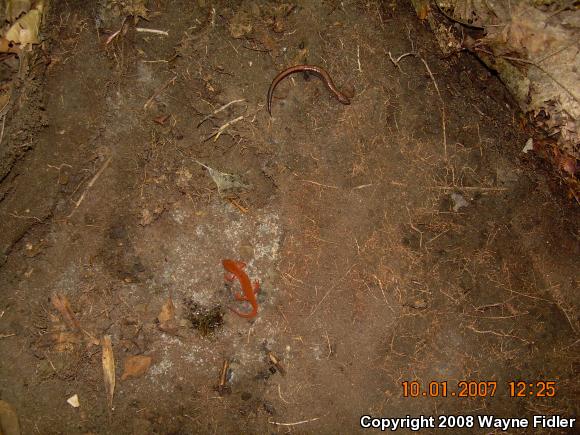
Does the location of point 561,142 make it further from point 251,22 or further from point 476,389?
point 251,22

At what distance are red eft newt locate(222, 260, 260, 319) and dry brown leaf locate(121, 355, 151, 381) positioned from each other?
86 centimetres

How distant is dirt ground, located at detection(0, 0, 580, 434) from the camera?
3.62 m

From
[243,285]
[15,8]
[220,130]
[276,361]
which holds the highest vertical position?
[15,8]

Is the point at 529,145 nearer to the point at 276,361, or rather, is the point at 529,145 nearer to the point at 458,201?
the point at 458,201

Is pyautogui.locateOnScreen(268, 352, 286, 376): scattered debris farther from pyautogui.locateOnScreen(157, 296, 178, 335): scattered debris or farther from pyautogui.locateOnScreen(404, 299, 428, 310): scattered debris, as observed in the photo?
pyautogui.locateOnScreen(404, 299, 428, 310): scattered debris

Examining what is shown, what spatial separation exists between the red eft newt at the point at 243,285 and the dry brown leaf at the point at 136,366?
0.86 m

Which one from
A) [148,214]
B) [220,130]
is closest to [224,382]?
[148,214]

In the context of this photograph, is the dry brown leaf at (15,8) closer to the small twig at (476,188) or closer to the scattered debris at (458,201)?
the small twig at (476,188)

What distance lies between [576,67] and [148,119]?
144 inches

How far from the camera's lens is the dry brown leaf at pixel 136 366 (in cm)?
362

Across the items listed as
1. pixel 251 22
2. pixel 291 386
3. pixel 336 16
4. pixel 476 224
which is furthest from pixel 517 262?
pixel 251 22

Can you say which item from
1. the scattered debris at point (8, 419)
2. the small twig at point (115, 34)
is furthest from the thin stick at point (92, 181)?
the scattered debris at point (8, 419)

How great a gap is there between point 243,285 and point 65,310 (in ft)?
4.99

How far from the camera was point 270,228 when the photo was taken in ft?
12.2
